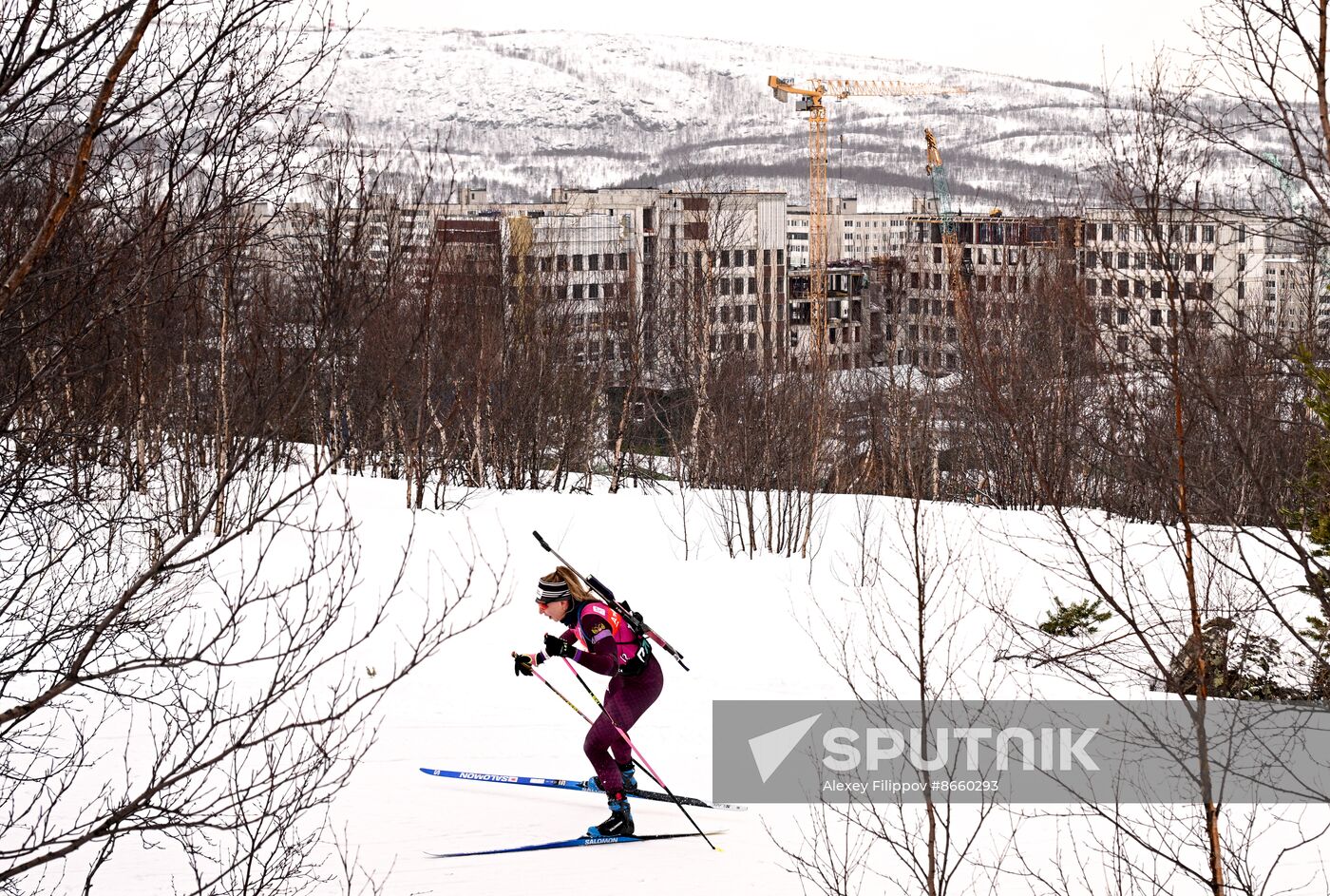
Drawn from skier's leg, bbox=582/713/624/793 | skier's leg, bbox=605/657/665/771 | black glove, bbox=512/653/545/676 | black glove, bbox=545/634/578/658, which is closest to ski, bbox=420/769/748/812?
skier's leg, bbox=582/713/624/793

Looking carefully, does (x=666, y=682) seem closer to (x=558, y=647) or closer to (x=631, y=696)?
(x=631, y=696)

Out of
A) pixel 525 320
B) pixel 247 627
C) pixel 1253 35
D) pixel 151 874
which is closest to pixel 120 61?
pixel 1253 35

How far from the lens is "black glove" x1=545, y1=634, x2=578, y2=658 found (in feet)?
26.1

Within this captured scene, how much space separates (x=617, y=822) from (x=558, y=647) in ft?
4.73

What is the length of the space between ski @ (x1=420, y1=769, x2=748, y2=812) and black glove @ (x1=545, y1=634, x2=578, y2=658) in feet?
4.74

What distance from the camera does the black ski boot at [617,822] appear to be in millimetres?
8570

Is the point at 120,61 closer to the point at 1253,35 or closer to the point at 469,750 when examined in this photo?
the point at 1253,35

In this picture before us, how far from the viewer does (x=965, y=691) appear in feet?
40.8

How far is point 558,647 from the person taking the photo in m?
8.05

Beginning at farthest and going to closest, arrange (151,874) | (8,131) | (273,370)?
1. (151,874)
2. (273,370)
3. (8,131)

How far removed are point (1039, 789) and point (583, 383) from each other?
28.9 meters

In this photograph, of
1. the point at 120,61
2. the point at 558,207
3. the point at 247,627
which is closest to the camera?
the point at 120,61

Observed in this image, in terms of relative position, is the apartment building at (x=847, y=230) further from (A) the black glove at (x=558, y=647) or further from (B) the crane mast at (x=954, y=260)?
(A) the black glove at (x=558, y=647)

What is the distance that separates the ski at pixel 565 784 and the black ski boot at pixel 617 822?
368 mm
